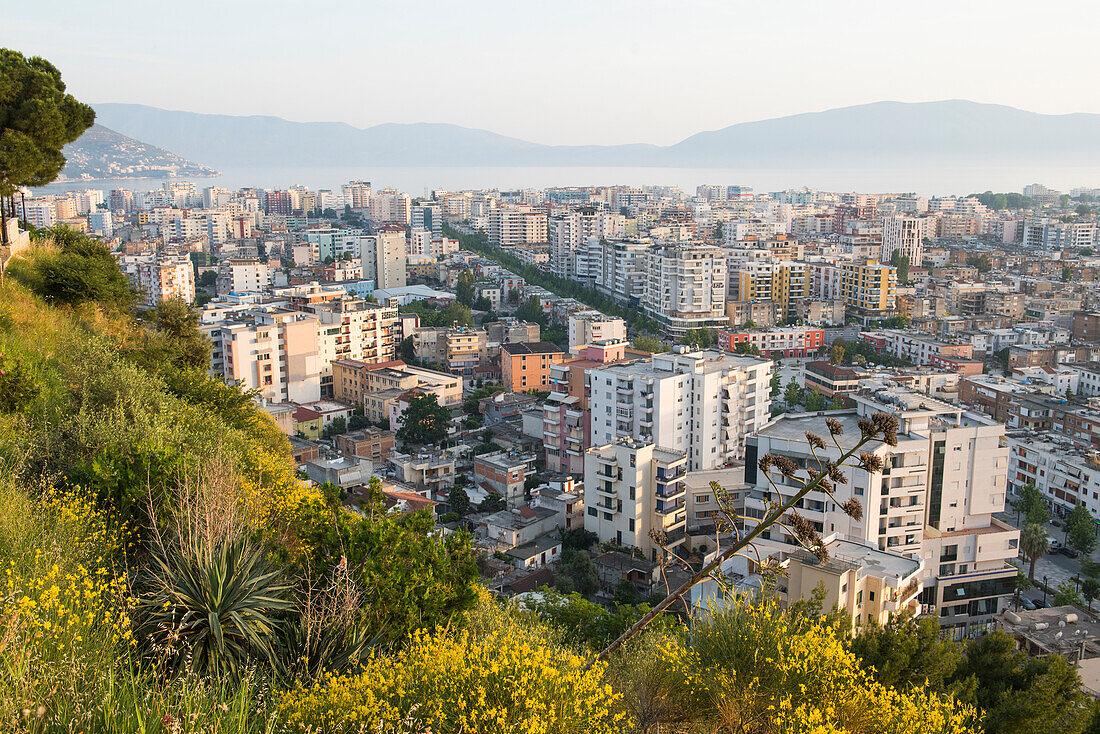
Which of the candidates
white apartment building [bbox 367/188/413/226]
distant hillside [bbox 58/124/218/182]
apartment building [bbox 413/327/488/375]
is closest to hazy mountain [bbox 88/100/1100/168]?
distant hillside [bbox 58/124/218/182]

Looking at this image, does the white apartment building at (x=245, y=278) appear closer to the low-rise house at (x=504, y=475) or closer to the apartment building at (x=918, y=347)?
the low-rise house at (x=504, y=475)

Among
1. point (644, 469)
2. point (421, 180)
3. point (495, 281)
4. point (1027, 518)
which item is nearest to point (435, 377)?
point (644, 469)

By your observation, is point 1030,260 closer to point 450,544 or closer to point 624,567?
point 624,567

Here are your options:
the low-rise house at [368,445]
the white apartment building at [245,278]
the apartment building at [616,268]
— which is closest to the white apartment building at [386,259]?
the white apartment building at [245,278]

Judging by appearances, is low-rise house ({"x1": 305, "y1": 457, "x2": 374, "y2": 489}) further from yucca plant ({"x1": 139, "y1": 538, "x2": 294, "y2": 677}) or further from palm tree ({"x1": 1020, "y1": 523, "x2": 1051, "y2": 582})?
palm tree ({"x1": 1020, "y1": 523, "x2": 1051, "y2": 582})

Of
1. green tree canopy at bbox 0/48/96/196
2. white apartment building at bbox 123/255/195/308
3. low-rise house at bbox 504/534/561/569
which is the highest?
green tree canopy at bbox 0/48/96/196
